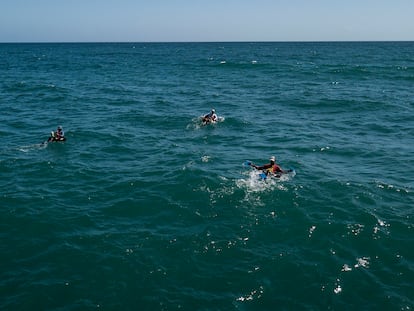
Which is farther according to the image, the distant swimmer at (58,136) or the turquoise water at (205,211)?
the distant swimmer at (58,136)

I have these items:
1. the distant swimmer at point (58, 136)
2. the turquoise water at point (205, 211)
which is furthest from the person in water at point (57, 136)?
the turquoise water at point (205, 211)

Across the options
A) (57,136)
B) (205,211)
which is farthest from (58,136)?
(205,211)

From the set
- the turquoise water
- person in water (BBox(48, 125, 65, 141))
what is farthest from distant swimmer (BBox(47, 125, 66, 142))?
the turquoise water

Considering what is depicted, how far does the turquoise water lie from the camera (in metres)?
16.9

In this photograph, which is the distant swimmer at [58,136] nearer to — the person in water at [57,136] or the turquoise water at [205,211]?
the person in water at [57,136]

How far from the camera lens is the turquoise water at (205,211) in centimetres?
1688

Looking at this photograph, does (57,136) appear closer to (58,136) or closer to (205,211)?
(58,136)

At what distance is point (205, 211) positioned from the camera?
23.4 metres

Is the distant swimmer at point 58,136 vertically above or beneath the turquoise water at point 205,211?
above

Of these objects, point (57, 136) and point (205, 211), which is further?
point (57, 136)

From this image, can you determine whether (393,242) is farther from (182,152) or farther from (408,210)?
(182,152)

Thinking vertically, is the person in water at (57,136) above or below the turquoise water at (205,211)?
above

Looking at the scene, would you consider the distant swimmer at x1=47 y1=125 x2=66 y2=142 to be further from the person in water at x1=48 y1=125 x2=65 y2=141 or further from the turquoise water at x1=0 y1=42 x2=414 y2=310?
the turquoise water at x1=0 y1=42 x2=414 y2=310

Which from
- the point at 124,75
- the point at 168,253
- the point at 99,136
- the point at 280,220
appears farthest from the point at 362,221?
the point at 124,75
